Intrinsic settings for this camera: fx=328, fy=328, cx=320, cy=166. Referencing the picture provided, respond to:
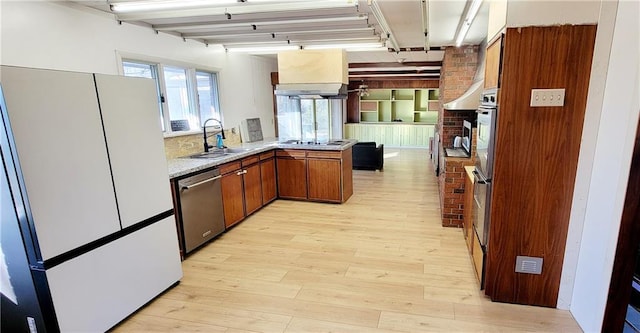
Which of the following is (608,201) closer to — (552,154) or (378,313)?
(552,154)

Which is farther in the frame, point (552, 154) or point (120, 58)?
point (120, 58)

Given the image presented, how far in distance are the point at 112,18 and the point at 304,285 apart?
9.81 ft

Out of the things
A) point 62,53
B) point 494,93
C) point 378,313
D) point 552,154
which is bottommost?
point 378,313

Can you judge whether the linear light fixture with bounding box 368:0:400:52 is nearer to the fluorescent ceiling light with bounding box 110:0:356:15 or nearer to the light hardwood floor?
the fluorescent ceiling light with bounding box 110:0:356:15

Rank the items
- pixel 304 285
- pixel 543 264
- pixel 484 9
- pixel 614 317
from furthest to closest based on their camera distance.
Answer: pixel 484 9
pixel 304 285
pixel 543 264
pixel 614 317

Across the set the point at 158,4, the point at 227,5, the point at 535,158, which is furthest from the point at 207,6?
the point at 535,158

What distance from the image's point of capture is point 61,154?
1.80 m

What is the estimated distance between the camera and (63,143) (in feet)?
5.93

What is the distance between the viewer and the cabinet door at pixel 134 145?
2.08 m

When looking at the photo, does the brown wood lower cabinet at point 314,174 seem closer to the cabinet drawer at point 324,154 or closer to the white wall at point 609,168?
the cabinet drawer at point 324,154

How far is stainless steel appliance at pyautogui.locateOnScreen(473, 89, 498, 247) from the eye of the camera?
222cm

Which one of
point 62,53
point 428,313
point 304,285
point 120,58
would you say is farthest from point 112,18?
point 428,313

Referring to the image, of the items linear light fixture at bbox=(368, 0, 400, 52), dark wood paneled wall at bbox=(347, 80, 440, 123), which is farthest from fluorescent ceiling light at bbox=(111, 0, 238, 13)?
dark wood paneled wall at bbox=(347, 80, 440, 123)

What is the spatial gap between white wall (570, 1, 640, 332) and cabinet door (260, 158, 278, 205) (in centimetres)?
339
